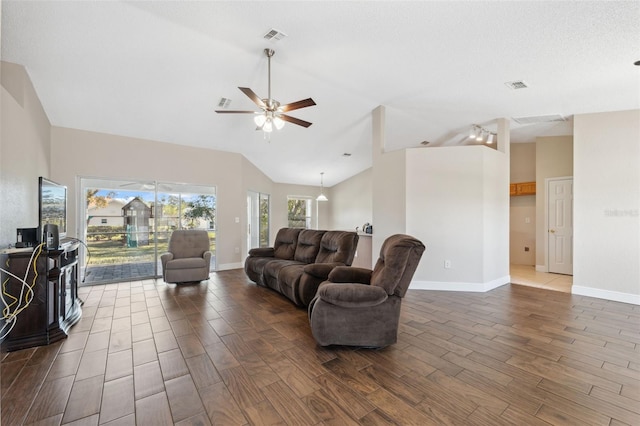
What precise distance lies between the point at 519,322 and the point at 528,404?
170 centimetres

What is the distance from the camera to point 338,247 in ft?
12.9

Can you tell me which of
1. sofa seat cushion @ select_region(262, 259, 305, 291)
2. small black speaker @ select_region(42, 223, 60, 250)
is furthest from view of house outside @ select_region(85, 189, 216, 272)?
small black speaker @ select_region(42, 223, 60, 250)

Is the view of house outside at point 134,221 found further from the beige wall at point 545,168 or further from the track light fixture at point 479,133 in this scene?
the beige wall at point 545,168

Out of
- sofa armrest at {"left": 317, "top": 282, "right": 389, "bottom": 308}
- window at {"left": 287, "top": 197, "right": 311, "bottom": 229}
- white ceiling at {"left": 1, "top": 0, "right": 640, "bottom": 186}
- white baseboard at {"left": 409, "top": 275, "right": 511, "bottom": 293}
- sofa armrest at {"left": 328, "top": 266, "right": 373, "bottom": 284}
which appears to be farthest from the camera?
window at {"left": 287, "top": 197, "right": 311, "bottom": 229}

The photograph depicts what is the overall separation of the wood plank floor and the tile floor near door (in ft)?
4.20

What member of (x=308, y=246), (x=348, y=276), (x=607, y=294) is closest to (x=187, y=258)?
(x=308, y=246)

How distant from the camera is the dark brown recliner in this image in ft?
8.11

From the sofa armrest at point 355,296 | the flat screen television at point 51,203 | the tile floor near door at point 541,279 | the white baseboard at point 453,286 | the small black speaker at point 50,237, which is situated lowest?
the tile floor near door at point 541,279

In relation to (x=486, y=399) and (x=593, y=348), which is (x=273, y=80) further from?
(x=593, y=348)

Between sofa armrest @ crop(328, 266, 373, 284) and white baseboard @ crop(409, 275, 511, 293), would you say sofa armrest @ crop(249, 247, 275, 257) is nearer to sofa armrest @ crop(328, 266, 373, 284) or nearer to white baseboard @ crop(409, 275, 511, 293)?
sofa armrest @ crop(328, 266, 373, 284)

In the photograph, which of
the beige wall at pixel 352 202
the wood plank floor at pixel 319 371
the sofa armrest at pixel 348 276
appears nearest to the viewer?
the wood plank floor at pixel 319 371

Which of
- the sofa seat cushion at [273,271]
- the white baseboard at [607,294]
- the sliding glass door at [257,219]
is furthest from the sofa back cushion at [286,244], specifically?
the white baseboard at [607,294]

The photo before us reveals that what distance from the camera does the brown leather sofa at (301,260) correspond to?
11.5 ft

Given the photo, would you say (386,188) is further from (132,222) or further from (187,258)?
(132,222)
